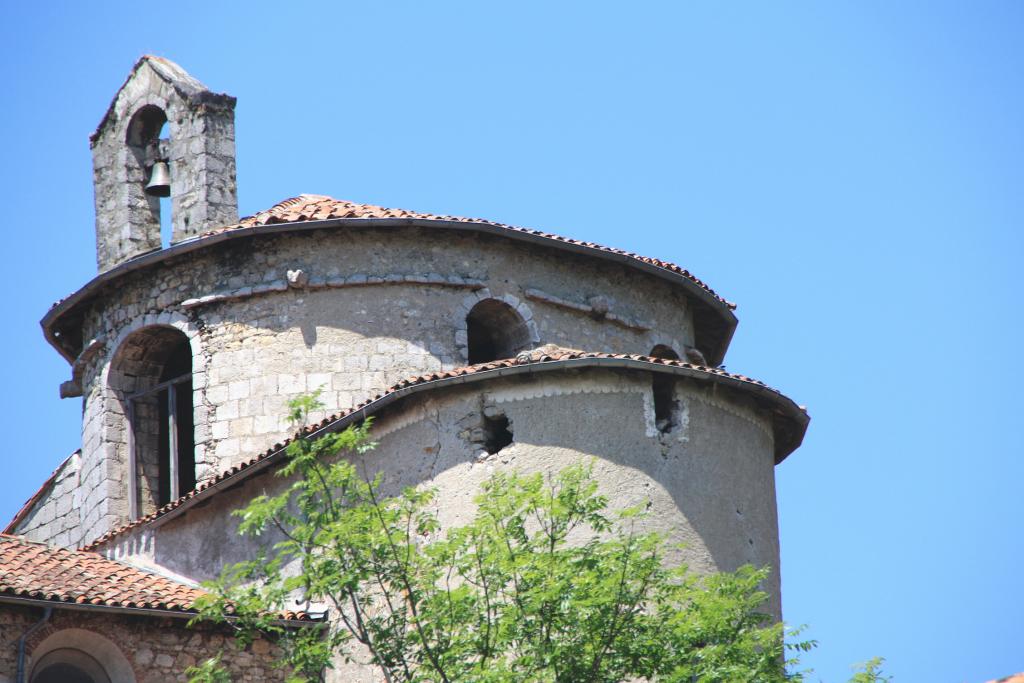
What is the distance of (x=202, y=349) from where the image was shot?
23.4 meters

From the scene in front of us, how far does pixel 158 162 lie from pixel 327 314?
334 cm

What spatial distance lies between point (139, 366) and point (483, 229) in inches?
168

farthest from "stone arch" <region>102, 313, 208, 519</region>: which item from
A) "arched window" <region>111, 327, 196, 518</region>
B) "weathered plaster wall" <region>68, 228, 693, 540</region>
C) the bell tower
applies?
the bell tower

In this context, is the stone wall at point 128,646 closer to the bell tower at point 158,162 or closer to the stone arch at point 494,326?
the stone arch at point 494,326

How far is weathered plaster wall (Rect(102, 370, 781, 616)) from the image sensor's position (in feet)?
66.0

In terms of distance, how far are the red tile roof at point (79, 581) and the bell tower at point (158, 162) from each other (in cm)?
453

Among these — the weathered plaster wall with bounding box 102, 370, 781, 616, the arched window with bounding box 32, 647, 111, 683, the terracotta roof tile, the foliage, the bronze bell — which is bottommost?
the foliage

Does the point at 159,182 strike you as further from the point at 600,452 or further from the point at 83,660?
the point at 83,660

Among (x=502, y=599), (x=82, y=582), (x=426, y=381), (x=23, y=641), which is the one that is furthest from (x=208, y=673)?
(x=426, y=381)

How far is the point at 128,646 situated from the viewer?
1908 centimetres

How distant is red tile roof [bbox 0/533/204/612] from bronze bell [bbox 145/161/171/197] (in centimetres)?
518

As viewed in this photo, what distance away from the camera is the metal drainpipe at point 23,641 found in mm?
18250

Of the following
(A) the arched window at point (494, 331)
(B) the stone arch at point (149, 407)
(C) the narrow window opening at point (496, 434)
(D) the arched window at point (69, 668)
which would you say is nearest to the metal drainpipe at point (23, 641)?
(D) the arched window at point (69, 668)

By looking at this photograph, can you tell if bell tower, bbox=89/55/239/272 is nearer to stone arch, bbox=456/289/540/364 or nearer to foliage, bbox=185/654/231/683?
stone arch, bbox=456/289/540/364
